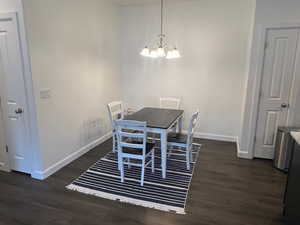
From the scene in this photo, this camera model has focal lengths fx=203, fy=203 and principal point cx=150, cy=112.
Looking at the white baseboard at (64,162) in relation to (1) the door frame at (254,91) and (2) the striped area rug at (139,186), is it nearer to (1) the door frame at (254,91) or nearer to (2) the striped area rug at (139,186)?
(2) the striped area rug at (139,186)

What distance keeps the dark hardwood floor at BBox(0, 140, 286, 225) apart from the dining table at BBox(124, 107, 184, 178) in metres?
0.60

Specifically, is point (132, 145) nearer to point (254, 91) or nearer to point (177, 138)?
point (177, 138)

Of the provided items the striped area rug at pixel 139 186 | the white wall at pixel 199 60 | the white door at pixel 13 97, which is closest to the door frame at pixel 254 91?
the white wall at pixel 199 60

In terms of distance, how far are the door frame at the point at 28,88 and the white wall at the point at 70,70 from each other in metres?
0.06

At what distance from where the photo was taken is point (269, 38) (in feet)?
10.3

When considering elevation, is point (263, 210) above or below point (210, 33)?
below

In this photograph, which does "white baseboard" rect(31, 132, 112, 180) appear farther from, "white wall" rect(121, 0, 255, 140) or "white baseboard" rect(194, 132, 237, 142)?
"white baseboard" rect(194, 132, 237, 142)

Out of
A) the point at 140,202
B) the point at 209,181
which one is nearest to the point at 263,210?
the point at 209,181

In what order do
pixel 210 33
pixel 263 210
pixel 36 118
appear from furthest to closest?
pixel 210 33 < pixel 36 118 < pixel 263 210

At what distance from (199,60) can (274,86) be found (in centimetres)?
155

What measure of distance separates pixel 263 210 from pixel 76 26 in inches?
145

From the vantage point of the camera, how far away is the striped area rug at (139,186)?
243cm

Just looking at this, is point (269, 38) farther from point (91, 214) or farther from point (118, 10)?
point (91, 214)

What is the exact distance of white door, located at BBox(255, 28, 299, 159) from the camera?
3.11 meters
